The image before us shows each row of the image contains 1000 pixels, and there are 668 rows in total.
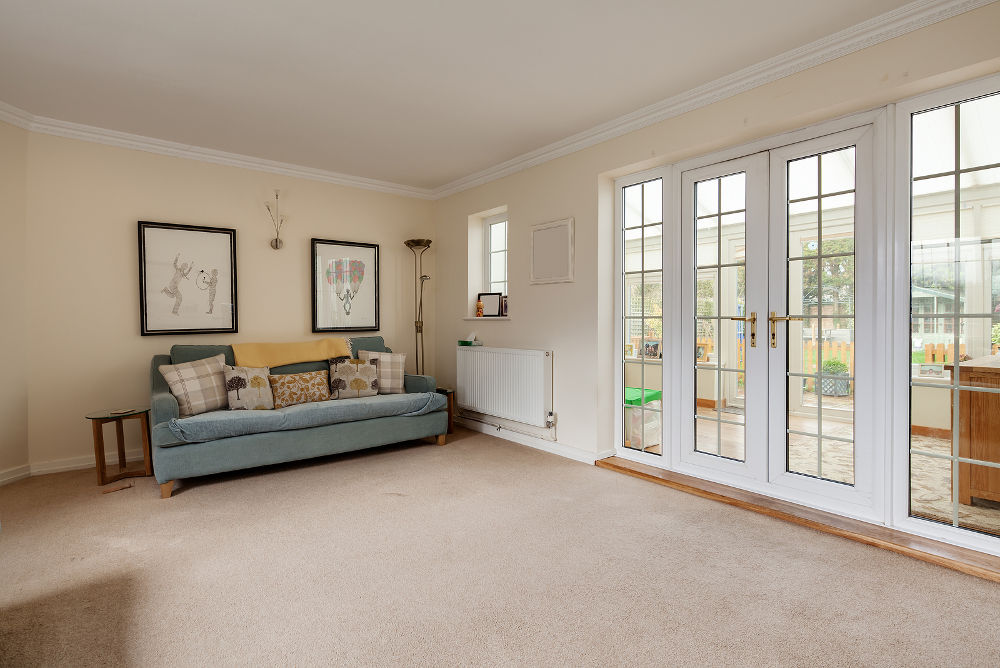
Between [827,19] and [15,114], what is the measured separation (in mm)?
4916

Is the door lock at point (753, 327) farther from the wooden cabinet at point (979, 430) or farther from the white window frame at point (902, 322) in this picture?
the wooden cabinet at point (979, 430)

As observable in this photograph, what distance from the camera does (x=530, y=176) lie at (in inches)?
177

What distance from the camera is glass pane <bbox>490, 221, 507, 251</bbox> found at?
5.13 m

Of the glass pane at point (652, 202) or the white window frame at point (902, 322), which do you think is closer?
the white window frame at point (902, 322)

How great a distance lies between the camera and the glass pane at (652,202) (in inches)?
147

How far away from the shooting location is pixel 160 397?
11.1 feet

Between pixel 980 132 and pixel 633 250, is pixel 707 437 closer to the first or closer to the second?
pixel 633 250

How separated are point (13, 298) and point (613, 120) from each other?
435cm

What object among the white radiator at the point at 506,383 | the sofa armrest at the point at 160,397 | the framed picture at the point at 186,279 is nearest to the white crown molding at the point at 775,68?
the white radiator at the point at 506,383

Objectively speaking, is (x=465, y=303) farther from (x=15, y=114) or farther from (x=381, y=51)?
Answer: (x=15, y=114)

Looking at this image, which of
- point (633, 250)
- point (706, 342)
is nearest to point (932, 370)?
point (706, 342)

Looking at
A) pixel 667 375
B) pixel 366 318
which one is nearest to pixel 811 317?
pixel 667 375

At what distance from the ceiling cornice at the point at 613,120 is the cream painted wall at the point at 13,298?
0.22 m

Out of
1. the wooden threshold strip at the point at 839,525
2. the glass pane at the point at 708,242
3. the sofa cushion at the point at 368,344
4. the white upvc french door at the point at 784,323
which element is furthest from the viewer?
the sofa cushion at the point at 368,344
